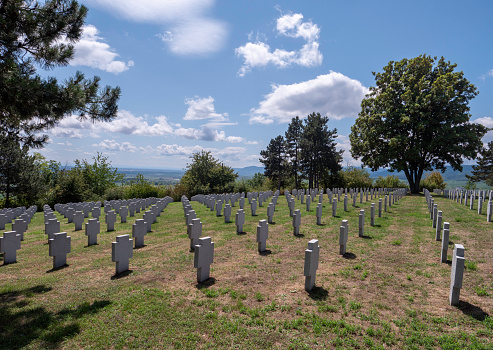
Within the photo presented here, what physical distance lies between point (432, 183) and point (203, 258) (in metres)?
50.3

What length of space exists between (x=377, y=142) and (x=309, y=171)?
1417cm

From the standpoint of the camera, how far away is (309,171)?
45.2 meters

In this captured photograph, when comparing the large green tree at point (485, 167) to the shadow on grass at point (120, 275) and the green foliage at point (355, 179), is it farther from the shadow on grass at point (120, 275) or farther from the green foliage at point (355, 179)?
the shadow on grass at point (120, 275)

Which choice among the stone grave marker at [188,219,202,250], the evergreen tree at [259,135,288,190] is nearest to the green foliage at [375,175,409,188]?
the evergreen tree at [259,135,288,190]

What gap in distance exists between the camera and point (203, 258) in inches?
212

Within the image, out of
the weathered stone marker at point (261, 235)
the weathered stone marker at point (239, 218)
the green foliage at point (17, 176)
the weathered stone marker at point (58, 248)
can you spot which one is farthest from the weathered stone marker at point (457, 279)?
the green foliage at point (17, 176)

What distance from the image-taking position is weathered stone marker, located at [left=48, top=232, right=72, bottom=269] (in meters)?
6.49

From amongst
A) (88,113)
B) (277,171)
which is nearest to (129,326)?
(88,113)

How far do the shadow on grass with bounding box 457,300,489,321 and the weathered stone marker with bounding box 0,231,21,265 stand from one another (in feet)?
34.1

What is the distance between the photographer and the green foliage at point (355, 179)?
44219 millimetres

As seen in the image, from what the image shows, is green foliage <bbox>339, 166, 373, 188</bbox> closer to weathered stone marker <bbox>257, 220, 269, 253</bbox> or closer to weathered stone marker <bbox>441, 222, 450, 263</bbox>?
weathered stone marker <bbox>441, 222, 450, 263</bbox>

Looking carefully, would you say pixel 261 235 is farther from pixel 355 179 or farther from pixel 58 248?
pixel 355 179

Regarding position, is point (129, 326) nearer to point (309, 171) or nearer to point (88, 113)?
point (88, 113)

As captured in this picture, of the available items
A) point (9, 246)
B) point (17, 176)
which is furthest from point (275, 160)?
point (9, 246)
